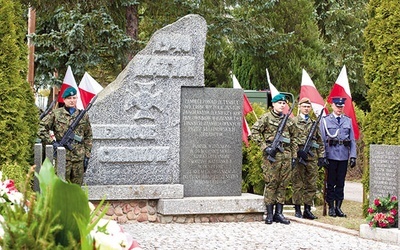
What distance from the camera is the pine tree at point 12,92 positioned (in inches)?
319

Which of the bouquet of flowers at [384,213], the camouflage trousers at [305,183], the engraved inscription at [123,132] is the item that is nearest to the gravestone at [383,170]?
the bouquet of flowers at [384,213]

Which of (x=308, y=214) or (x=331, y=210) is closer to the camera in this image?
(x=308, y=214)

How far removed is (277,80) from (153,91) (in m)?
13.3

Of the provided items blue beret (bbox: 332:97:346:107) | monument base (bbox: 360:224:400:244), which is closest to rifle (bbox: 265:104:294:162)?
blue beret (bbox: 332:97:346:107)

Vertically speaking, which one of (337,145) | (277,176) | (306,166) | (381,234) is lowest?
(381,234)

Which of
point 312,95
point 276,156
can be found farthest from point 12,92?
point 312,95

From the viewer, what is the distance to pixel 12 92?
823 cm

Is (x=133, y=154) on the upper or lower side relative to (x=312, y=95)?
lower

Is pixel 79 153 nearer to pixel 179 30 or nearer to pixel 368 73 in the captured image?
pixel 179 30

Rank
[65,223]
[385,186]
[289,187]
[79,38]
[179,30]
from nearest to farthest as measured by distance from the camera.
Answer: [65,223] → [385,186] → [179,30] → [289,187] → [79,38]

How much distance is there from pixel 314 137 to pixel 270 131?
988 millimetres

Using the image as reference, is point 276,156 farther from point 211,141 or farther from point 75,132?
point 75,132

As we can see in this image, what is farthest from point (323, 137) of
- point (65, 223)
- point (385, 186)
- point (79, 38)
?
point (65, 223)

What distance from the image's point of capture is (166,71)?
10.5 metres
